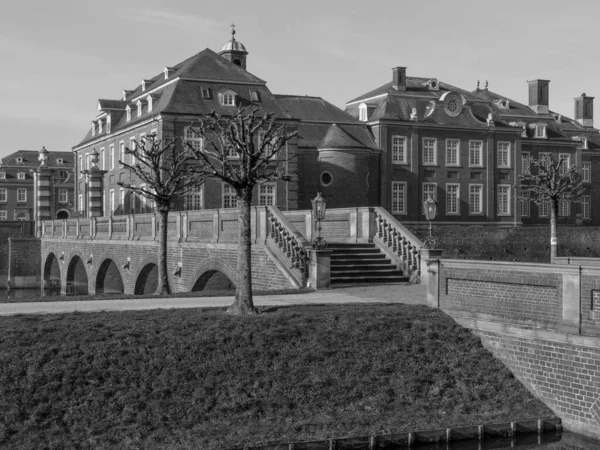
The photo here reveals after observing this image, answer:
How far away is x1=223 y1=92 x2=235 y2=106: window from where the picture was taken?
148ft

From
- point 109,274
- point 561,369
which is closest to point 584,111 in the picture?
point 109,274

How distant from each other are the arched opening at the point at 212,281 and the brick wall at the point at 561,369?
45.5 ft

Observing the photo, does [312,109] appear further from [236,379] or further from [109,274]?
[236,379]

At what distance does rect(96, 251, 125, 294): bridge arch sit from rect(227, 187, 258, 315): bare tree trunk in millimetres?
19165

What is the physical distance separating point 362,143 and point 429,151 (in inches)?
211

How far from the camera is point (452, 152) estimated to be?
54844mm

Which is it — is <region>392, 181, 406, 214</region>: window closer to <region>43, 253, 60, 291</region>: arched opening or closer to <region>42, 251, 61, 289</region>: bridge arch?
<region>42, 251, 61, 289</region>: bridge arch

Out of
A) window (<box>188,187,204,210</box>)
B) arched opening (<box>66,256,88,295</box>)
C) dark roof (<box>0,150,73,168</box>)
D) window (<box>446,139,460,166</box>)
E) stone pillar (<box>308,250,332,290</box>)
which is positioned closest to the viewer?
stone pillar (<box>308,250,332,290</box>)

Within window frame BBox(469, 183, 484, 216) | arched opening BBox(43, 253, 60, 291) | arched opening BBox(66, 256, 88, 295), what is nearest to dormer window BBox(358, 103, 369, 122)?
window frame BBox(469, 183, 484, 216)

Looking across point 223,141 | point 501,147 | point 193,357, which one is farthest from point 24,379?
point 501,147

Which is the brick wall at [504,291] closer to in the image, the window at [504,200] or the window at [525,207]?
the window at [504,200]

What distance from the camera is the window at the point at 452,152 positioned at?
5469 cm

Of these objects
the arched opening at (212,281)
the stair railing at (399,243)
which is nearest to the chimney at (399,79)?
the arched opening at (212,281)

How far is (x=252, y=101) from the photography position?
45.8 metres
